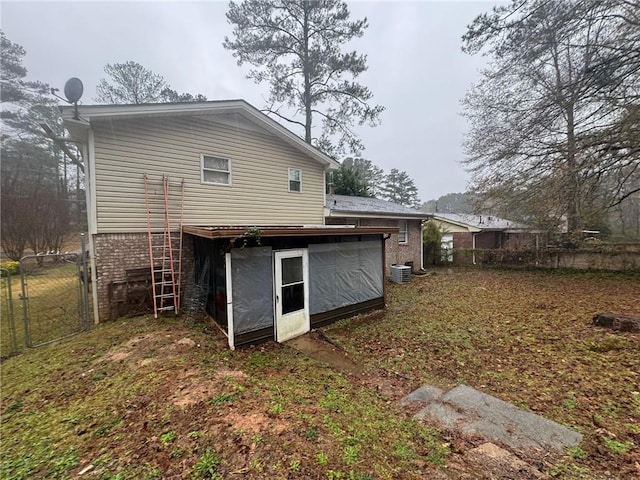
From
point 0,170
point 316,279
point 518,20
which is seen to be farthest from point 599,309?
point 0,170

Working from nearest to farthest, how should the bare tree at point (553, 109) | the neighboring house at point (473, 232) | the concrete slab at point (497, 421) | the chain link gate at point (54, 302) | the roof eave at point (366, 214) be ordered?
the concrete slab at point (497, 421)
the chain link gate at point (54, 302)
the bare tree at point (553, 109)
the roof eave at point (366, 214)
the neighboring house at point (473, 232)

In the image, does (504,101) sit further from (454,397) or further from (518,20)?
(454,397)

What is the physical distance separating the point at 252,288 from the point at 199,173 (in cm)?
434

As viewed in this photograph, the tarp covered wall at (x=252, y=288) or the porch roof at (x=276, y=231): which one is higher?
the porch roof at (x=276, y=231)

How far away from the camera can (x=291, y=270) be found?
6117 mm

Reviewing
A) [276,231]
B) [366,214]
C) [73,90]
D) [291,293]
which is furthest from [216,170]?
[366,214]

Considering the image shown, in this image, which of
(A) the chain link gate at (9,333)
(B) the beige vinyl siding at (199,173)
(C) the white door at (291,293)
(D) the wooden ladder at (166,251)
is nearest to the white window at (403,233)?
(B) the beige vinyl siding at (199,173)

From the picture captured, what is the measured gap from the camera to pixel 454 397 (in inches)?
146

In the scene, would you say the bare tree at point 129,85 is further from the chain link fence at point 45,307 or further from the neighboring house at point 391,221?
the neighboring house at point 391,221

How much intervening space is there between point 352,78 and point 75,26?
12.7 m

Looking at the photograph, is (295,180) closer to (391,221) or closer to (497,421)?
(391,221)

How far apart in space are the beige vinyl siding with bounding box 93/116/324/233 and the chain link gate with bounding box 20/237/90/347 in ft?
5.12

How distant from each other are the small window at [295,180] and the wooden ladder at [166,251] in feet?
12.0

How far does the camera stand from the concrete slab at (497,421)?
9.34ft
